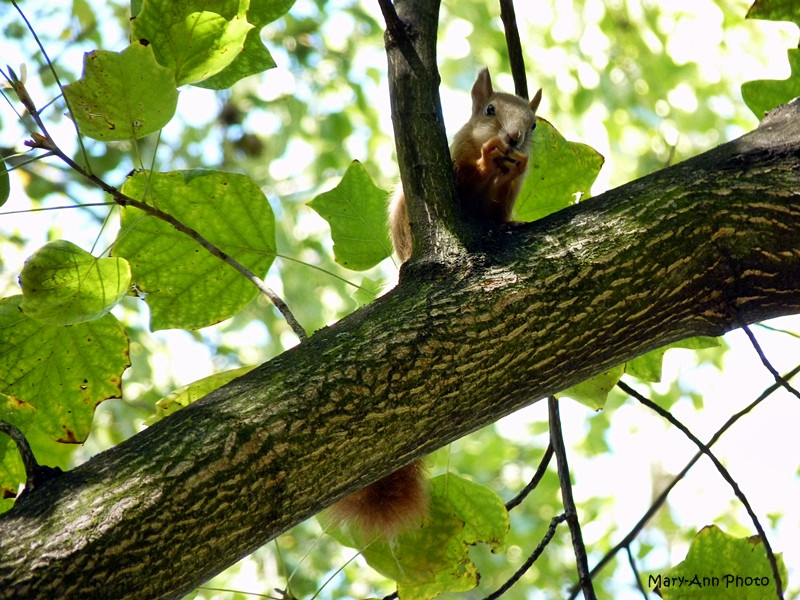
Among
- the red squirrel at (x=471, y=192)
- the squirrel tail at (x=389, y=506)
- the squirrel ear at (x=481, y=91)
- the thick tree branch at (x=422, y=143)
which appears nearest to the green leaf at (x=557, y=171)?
the red squirrel at (x=471, y=192)

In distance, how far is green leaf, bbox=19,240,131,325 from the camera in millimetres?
1310

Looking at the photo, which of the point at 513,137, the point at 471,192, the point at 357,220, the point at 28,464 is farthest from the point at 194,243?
the point at 513,137

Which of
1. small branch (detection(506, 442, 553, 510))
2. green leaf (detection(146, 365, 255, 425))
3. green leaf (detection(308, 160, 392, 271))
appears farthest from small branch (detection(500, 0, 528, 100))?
green leaf (detection(146, 365, 255, 425))

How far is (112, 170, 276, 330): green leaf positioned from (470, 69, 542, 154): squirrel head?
0.92m

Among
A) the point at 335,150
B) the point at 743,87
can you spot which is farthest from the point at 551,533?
the point at 335,150

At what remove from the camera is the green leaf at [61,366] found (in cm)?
151

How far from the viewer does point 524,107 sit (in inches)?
98.7

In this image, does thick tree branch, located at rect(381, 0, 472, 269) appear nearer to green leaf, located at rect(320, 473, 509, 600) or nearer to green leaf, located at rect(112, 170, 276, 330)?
green leaf, located at rect(112, 170, 276, 330)

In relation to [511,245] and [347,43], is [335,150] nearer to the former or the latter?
[347,43]

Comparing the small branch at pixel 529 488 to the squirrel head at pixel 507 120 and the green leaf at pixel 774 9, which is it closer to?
the squirrel head at pixel 507 120

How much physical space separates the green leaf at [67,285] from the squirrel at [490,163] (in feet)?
3.19

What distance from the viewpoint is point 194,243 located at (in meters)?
1.70

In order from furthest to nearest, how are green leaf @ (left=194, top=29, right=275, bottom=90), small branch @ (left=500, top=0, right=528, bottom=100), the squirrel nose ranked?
the squirrel nose, small branch @ (left=500, top=0, right=528, bottom=100), green leaf @ (left=194, top=29, right=275, bottom=90)

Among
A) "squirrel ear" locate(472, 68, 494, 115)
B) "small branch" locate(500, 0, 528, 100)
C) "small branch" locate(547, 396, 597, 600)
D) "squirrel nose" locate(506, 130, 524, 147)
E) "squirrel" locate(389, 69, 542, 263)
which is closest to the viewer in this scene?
"small branch" locate(547, 396, 597, 600)
